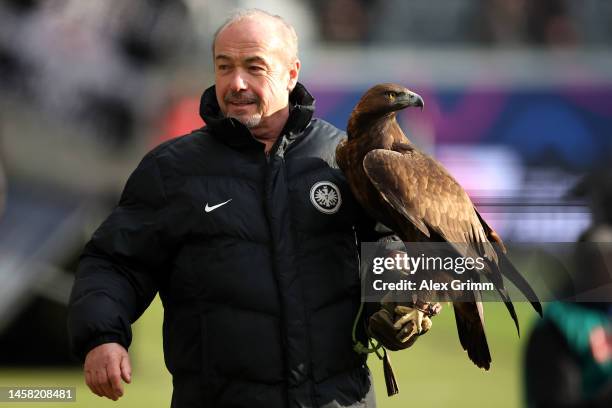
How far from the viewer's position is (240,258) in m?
2.31

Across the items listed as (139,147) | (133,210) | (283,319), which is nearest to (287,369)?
(283,319)

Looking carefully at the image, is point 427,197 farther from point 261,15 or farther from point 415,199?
point 261,15

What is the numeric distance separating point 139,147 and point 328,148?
7.18 meters

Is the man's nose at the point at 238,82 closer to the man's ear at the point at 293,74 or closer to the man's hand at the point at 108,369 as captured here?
the man's ear at the point at 293,74

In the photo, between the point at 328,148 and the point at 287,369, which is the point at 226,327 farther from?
the point at 328,148

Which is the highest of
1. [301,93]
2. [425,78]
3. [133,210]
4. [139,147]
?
[425,78]

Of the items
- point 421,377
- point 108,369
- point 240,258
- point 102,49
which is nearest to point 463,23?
point 102,49

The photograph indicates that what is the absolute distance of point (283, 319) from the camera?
2293mm

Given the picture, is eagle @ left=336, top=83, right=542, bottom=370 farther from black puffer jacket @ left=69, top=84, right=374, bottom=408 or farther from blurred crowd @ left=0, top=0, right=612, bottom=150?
blurred crowd @ left=0, top=0, right=612, bottom=150

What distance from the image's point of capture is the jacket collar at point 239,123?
2375 mm

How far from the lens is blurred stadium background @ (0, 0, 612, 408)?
697 centimetres

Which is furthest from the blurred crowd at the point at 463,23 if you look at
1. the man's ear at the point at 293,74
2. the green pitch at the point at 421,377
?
the man's ear at the point at 293,74

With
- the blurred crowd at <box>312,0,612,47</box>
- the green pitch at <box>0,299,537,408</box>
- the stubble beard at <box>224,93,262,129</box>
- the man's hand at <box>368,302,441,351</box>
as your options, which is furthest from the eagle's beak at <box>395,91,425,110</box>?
the blurred crowd at <box>312,0,612,47</box>

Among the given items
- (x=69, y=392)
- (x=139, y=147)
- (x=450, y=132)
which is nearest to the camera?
(x=69, y=392)
